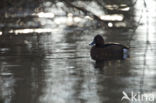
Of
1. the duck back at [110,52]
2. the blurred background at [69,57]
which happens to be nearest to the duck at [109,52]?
the duck back at [110,52]

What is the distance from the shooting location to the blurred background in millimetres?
9969

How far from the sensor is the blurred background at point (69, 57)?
32.7 feet

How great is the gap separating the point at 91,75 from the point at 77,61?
5.73 feet

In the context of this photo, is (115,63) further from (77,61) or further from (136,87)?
(136,87)

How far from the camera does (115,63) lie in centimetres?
1323

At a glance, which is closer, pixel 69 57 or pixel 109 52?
pixel 69 57

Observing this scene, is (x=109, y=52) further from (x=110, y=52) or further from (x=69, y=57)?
(x=69, y=57)

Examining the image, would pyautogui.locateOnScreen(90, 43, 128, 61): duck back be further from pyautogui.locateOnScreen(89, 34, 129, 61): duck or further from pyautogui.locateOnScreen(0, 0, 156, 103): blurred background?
pyautogui.locateOnScreen(0, 0, 156, 103): blurred background

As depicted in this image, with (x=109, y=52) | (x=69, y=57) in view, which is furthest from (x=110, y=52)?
(x=69, y=57)

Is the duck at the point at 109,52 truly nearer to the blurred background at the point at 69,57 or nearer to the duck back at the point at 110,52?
the duck back at the point at 110,52

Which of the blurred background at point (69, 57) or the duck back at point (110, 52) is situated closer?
the blurred background at point (69, 57)

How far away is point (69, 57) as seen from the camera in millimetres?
13930

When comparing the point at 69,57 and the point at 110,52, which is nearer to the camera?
the point at 69,57

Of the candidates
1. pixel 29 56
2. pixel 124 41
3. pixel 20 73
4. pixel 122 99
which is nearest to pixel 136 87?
pixel 122 99
